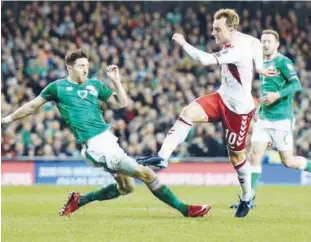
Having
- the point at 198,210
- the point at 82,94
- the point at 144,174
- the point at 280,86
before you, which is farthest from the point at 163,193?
the point at 280,86

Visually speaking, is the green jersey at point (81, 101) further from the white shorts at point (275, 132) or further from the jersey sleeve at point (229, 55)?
the white shorts at point (275, 132)

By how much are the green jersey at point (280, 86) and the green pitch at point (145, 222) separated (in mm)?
1480

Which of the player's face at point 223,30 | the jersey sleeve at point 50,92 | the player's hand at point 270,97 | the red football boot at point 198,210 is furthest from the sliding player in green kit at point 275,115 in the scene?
the jersey sleeve at point 50,92

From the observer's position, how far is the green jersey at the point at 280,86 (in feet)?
47.5

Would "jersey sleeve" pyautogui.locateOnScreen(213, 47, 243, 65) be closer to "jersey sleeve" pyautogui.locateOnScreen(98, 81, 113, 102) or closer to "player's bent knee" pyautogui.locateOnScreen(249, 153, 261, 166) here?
"jersey sleeve" pyautogui.locateOnScreen(98, 81, 113, 102)

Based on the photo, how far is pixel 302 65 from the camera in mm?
31531

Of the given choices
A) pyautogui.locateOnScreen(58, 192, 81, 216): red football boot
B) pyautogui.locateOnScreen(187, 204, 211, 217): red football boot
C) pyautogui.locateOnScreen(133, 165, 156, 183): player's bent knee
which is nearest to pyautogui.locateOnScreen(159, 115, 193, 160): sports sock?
pyautogui.locateOnScreen(133, 165, 156, 183): player's bent knee

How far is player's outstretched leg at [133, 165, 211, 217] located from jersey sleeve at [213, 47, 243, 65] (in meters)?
1.66

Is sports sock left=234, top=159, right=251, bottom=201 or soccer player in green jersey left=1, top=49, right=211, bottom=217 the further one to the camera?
sports sock left=234, top=159, right=251, bottom=201

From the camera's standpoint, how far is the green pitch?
419 inches

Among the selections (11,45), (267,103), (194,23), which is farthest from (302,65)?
(267,103)

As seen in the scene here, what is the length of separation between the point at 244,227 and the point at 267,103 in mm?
2809

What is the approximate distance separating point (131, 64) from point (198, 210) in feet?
57.6

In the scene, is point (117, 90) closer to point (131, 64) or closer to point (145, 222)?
point (145, 222)
